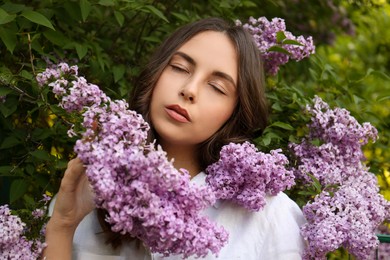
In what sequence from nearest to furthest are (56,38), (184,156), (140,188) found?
(140,188), (184,156), (56,38)

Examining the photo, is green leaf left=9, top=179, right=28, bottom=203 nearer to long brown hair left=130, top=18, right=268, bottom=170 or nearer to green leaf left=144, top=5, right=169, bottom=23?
long brown hair left=130, top=18, right=268, bottom=170

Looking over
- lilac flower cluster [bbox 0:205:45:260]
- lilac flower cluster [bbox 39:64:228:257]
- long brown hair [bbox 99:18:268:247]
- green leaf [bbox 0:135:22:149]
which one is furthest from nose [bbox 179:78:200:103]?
green leaf [bbox 0:135:22:149]

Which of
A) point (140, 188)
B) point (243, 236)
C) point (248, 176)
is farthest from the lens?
point (243, 236)

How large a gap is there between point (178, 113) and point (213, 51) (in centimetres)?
25

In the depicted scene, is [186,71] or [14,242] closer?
[14,242]

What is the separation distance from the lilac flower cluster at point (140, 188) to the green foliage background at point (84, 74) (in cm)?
41

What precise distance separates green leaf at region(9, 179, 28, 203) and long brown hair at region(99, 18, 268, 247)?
1.53 ft

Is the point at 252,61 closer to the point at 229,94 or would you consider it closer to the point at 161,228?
the point at 229,94

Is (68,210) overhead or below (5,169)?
overhead

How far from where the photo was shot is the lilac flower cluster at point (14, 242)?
5.90ft

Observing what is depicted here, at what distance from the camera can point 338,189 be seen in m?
2.12

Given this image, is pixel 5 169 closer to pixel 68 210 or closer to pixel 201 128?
pixel 68 210

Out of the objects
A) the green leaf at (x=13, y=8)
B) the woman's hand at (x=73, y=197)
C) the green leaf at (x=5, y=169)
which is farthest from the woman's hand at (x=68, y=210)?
the green leaf at (x=13, y=8)

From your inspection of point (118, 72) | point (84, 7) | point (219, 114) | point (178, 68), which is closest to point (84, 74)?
point (118, 72)
